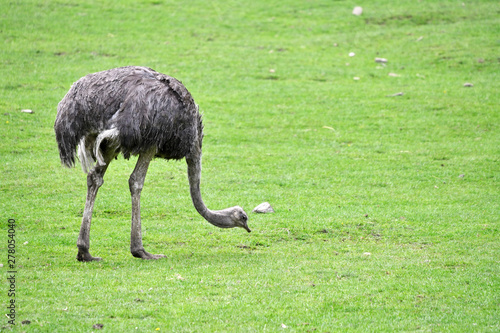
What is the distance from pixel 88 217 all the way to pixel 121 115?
1.62m

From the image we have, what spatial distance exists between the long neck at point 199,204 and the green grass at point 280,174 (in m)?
0.59

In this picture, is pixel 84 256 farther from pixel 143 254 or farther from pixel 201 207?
pixel 201 207

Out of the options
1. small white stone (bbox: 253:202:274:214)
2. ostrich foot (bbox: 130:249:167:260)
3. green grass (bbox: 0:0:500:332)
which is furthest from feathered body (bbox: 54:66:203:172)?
small white stone (bbox: 253:202:274:214)

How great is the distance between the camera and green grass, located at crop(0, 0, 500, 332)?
7914mm

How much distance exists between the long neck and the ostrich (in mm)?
325

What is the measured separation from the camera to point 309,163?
1659 cm

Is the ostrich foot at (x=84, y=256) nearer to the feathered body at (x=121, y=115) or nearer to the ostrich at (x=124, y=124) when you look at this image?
the ostrich at (x=124, y=124)

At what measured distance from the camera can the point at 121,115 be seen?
923 cm

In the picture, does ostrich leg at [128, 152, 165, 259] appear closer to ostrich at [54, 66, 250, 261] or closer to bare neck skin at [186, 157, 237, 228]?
ostrich at [54, 66, 250, 261]

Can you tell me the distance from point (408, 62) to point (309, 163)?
10100 millimetres

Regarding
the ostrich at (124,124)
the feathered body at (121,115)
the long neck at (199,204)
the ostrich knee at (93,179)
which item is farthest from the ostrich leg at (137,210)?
the long neck at (199,204)

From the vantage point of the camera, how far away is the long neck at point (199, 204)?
10.1 meters

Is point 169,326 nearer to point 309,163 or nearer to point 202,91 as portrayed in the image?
point 309,163

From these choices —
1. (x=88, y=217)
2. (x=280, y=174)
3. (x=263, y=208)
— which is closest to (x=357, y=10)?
(x=280, y=174)
